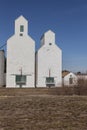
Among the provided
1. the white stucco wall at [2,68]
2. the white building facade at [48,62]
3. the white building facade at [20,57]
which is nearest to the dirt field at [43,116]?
the white building facade at [20,57]

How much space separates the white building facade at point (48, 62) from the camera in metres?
60.3

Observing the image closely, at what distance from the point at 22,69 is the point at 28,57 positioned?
2518 mm

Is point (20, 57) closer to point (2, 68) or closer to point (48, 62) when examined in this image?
point (2, 68)

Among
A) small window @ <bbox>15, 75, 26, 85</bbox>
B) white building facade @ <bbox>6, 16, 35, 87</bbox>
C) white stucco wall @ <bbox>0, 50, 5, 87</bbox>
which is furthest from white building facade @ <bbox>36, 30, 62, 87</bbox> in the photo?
white stucco wall @ <bbox>0, 50, 5, 87</bbox>

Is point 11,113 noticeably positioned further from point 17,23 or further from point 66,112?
point 17,23

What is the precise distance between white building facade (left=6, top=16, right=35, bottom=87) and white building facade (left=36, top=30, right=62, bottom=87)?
1400 millimetres

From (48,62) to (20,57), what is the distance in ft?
18.1

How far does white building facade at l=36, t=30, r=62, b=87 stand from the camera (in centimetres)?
6034

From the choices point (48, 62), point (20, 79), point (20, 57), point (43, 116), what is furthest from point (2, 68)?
point (43, 116)

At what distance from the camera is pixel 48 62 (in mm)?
60344

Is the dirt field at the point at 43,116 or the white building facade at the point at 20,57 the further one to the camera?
the white building facade at the point at 20,57

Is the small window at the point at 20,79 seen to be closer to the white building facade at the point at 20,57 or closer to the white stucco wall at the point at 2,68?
the white building facade at the point at 20,57

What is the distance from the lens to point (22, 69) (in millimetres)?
59281

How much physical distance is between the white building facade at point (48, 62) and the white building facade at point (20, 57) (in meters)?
1.40
